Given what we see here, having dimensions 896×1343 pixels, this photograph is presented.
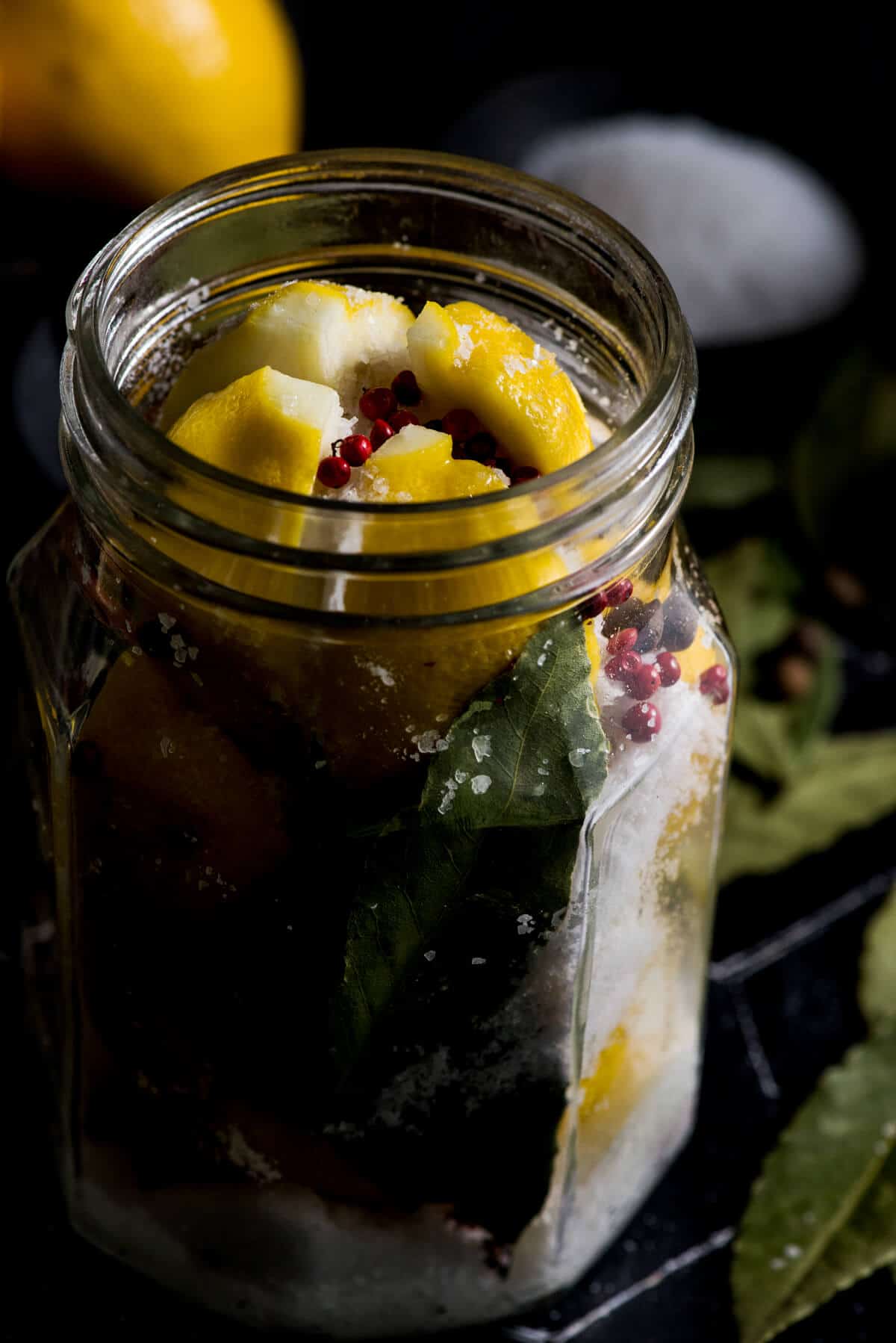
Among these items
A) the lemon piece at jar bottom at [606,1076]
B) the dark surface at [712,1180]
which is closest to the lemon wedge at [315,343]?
the lemon piece at jar bottom at [606,1076]

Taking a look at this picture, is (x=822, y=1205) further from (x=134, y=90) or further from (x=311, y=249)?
(x=134, y=90)

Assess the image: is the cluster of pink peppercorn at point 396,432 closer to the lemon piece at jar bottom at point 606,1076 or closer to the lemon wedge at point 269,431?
the lemon wedge at point 269,431

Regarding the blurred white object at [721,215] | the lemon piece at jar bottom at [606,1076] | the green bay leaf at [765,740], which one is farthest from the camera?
the blurred white object at [721,215]

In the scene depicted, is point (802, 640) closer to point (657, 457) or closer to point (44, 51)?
point (657, 457)

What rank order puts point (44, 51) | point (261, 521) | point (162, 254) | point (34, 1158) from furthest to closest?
1. point (44, 51)
2. point (34, 1158)
3. point (162, 254)
4. point (261, 521)

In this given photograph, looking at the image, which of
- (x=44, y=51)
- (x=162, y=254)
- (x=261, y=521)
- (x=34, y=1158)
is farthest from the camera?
(x=44, y=51)

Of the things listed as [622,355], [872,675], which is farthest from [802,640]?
[622,355]

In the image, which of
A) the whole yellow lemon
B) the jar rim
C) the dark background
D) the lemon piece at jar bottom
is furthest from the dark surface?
the whole yellow lemon

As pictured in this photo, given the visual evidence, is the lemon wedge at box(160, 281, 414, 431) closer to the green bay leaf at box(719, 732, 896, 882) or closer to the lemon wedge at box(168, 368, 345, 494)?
the lemon wedge at box(168, 368, 345, 494)
